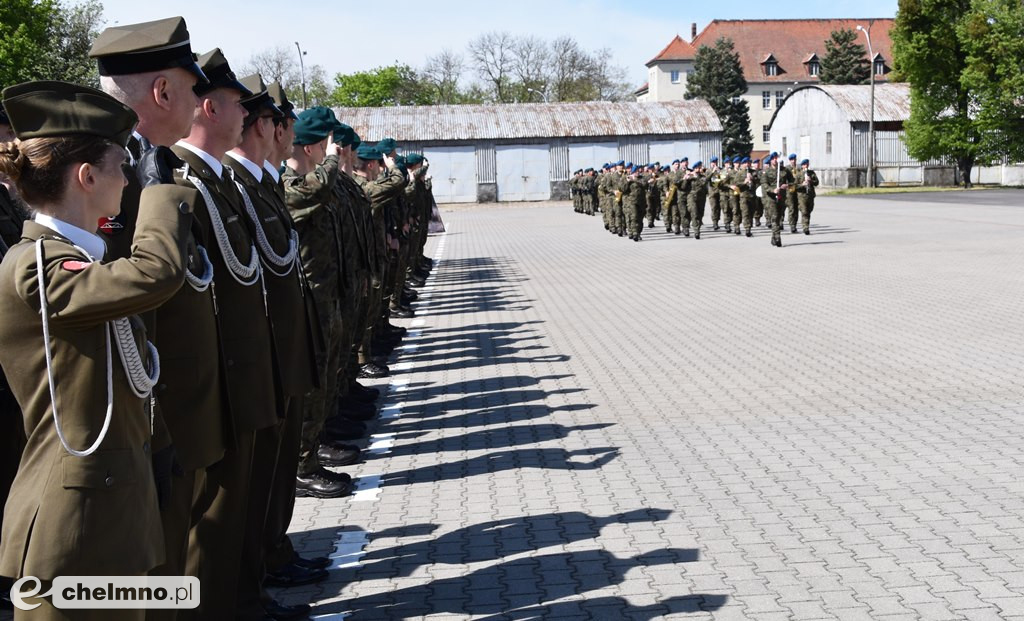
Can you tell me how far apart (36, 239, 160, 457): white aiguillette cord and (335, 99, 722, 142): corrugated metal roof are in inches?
2239

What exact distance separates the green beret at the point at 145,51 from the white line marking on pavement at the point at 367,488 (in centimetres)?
318

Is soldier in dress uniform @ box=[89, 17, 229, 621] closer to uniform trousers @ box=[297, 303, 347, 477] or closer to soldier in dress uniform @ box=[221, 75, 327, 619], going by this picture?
soldier in dress uniform @ box=[221, 75, 327, 619]

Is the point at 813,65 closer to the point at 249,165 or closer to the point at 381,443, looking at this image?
the point at 381,443

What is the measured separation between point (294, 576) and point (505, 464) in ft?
7.21

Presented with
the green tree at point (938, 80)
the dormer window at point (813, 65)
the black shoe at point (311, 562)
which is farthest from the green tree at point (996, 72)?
the black shoe at point (311, 562)

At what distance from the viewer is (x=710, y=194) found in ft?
99.3

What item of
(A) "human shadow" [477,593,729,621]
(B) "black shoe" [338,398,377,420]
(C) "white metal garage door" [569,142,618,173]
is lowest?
(A) "human shadow" [477,593,729,621]

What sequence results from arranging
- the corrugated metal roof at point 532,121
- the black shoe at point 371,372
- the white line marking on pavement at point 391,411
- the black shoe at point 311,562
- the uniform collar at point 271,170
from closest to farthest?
the uniform collar at point 271,170 → the black shoe at point 311,562 → the white line marking on pavement at point 391,411 → the black shoe at point 371,372 → the corrugated metal roof at point 532,121

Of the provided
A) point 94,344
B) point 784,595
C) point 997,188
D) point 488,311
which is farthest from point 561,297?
point 997,188

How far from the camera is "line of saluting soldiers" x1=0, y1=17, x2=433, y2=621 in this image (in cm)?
254

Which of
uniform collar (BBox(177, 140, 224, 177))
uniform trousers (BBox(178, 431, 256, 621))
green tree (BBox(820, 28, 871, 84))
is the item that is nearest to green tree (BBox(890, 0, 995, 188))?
green tree (BBox(820, 28, 871, 84))

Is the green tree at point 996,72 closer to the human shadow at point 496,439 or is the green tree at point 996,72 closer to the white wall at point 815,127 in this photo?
the white wall at point 815,127

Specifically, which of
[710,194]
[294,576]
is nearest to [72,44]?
[710,194]

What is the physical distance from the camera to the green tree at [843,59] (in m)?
85.7
